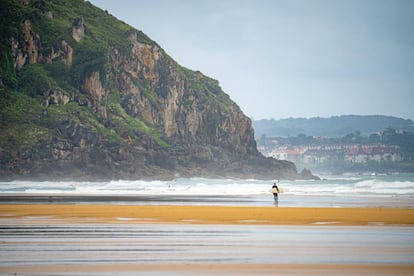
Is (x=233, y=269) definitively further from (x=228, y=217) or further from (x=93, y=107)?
(x=93, y=107)

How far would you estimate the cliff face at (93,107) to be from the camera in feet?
456

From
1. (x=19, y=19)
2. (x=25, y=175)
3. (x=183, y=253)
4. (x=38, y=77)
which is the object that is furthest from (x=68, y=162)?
(x=183, y=253)

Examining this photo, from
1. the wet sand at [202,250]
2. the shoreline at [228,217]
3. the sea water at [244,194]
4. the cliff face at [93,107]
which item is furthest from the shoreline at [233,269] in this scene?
the cliff face at [93,107]

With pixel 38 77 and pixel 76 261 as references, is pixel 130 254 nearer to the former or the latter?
pixel 76 261

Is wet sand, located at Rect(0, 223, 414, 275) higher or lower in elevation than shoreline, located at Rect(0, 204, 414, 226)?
lower

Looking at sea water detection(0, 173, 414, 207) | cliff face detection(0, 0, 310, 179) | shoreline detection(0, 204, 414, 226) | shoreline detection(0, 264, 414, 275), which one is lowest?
shoreline detection(0, 264, 414, 275)

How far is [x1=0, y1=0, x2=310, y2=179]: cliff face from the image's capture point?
139m

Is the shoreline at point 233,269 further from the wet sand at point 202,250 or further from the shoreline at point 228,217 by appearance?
the shoreline at point 228,217

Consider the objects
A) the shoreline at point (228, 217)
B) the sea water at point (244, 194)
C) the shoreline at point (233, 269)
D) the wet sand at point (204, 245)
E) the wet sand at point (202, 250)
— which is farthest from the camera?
the sea water at point (244, 194)

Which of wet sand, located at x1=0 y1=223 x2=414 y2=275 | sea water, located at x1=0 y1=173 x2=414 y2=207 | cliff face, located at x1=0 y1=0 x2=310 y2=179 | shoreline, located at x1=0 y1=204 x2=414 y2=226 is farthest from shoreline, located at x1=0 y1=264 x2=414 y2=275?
cliff face, located at x1=0 y1=0 x2=310 y2=179

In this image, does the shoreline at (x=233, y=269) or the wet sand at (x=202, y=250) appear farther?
the wet sand at (x=202, y=250)

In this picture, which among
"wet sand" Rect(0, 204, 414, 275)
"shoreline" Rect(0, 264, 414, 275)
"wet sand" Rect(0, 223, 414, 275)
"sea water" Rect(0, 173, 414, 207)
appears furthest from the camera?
"sea water" Rect(0, 173, 414, 207)

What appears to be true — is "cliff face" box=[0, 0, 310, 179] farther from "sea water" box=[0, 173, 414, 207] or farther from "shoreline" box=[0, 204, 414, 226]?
"shoreline" box=[0, 204, 414, 226]

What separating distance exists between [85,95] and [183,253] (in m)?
143
